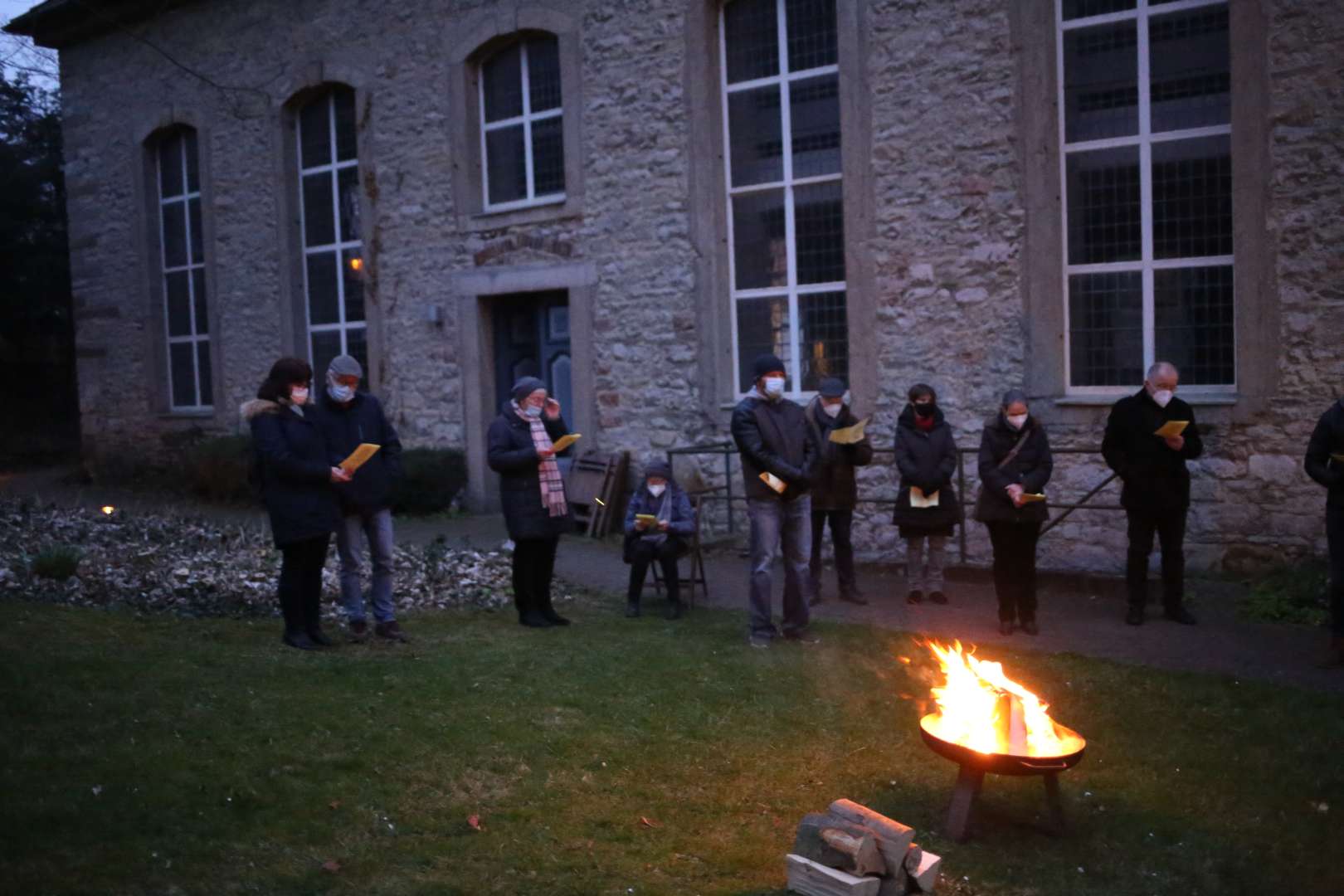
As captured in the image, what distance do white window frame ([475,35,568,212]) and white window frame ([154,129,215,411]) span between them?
5813mm

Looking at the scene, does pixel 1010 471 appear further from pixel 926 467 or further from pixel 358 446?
pixel 358 446

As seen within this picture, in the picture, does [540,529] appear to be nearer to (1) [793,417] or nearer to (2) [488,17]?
(1) [793,417]

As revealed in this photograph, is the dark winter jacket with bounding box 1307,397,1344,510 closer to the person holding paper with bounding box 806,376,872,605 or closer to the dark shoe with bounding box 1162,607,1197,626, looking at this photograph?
the dark shoe with bounding box 1162,607,1197,626

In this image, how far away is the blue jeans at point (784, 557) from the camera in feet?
28.4

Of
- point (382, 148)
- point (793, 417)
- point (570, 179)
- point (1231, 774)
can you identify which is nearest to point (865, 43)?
point (570, 179)

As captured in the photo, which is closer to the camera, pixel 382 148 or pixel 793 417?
pixel 793 417

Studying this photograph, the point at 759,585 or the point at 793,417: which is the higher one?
the point at 793,417

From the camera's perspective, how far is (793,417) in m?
8.70

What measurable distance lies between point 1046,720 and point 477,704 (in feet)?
9.88

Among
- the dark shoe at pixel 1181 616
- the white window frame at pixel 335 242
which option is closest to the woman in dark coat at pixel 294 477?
the dark shoe at pixel 1181 616

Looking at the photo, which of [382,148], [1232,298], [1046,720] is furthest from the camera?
[382,148]

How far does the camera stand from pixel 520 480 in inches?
357

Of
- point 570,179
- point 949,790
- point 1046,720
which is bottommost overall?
→ point 949,790

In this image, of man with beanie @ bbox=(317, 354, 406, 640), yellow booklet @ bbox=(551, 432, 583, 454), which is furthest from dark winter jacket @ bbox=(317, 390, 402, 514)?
yellow booklet @ bbox=(551, 432, 583, 454)
